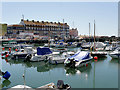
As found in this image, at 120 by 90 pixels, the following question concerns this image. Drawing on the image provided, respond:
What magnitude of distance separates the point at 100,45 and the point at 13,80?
41.1 m

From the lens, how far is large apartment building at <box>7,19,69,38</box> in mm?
82375

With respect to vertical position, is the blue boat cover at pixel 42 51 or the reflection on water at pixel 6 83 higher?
the blue boat cover at pixel 42 51

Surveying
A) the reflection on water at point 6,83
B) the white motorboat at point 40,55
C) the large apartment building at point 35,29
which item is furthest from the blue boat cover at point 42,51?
the large apartment building at point 35,29

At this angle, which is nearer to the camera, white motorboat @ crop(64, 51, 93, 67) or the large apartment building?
white motorboat @ crop(64, 51, 93, 67)

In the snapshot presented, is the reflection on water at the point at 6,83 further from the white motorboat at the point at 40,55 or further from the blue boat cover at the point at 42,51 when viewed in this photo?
the blue boat cover at the point at 42,51

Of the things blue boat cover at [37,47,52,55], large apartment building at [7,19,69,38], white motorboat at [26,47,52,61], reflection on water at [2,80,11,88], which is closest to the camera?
reflection on water at [2,80,11,88]

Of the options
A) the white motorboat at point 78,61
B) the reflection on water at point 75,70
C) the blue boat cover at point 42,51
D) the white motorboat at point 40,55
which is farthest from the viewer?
the blue boat cover at point 42,51

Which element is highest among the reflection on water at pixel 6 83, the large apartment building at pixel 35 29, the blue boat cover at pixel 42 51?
the large apartment building at pixel 35 29

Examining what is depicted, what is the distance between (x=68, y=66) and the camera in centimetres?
2338

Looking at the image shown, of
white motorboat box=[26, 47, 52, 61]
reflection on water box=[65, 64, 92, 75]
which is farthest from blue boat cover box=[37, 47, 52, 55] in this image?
reflection on water box=[65, 64, 92, 75]

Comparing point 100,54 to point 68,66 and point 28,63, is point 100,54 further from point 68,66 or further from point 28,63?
point 28,63

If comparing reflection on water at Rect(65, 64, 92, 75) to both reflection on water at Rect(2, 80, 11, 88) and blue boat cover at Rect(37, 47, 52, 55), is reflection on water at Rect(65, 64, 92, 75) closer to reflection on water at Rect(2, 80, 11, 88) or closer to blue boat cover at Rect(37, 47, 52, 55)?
reflection on water at Rect(2, 80, 11, 88)

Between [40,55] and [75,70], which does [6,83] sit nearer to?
[75,70]

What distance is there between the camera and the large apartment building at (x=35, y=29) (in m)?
82.4
